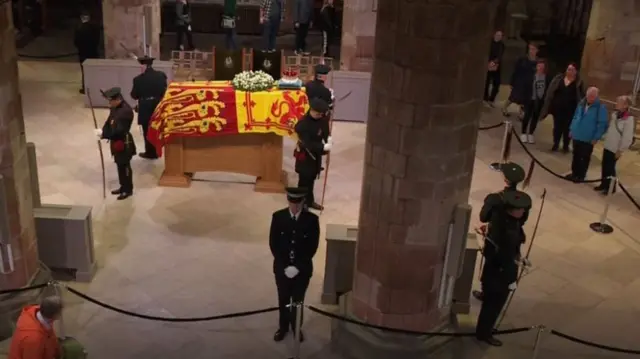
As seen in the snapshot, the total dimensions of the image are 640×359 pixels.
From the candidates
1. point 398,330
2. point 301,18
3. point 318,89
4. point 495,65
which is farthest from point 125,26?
point 398,330

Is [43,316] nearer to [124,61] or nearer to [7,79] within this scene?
[7,79]

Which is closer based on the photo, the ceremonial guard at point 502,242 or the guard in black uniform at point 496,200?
the ceremonial guard at point 502,242

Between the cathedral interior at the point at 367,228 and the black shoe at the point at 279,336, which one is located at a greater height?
the cathedral interior at the point at 367,228

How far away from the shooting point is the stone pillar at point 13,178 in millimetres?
7262

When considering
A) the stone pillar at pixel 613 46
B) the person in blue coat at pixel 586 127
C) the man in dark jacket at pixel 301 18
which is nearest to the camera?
the person in blue coat at pixel 586 127

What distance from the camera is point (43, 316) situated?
5902 mm

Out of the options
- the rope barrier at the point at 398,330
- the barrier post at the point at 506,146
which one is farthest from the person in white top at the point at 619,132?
the rope barrier at the point at 398,330

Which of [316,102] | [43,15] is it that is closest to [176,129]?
[316,102]

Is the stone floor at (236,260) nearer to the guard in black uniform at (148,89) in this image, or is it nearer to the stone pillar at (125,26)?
the guard in black uniform at (148,89)

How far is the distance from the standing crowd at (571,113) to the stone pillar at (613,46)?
144cm

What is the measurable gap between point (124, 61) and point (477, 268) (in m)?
7.52

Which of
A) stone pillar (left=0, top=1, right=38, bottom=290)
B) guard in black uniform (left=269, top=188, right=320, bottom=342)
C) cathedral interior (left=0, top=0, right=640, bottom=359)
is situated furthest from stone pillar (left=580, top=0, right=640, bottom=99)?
stone pillar (left=0, top=1, right=38, bottom=290)

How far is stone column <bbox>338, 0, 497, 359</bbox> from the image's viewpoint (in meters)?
6.56

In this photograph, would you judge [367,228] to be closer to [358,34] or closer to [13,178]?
[13,178]
